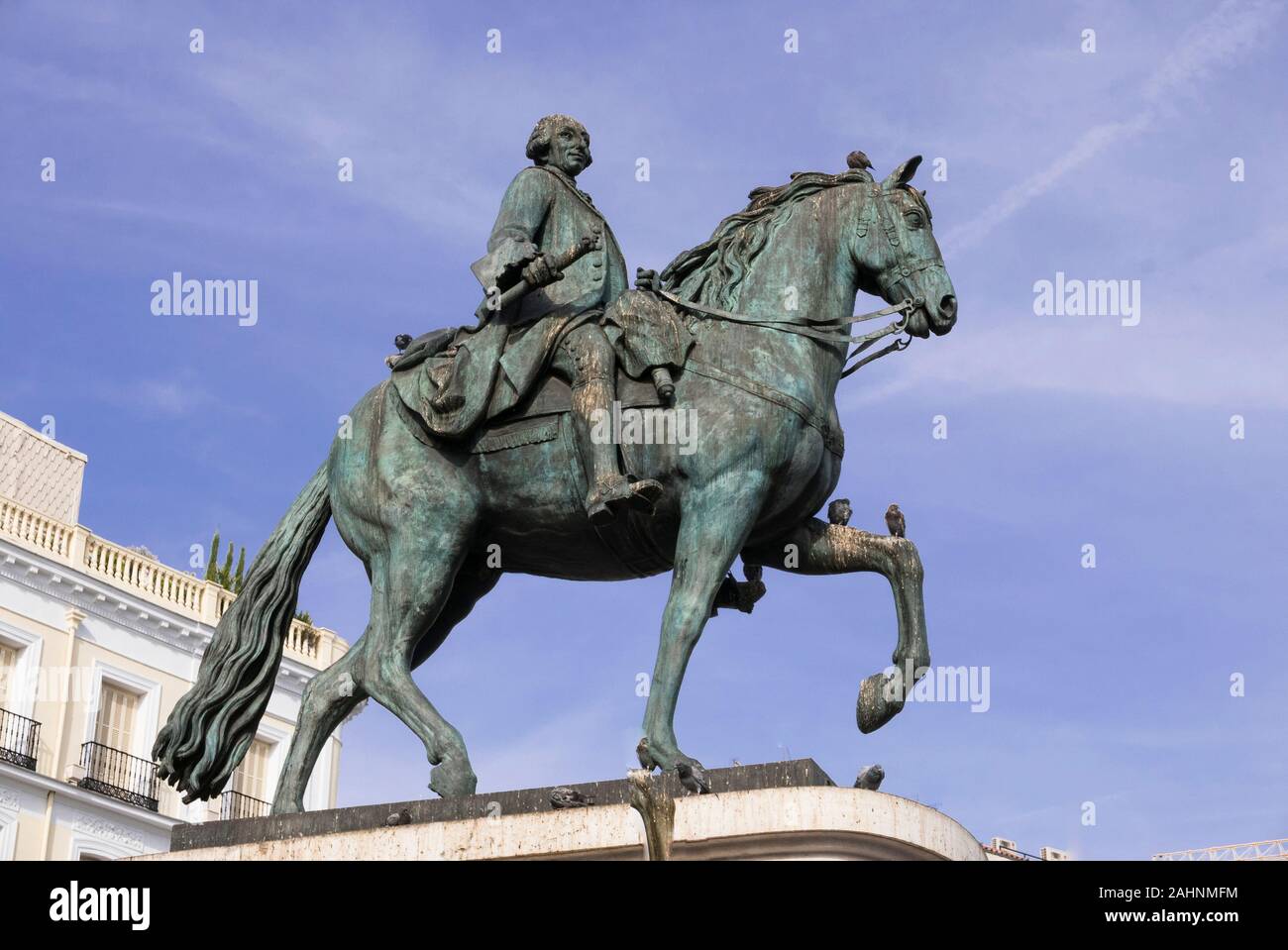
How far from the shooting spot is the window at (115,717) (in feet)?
136

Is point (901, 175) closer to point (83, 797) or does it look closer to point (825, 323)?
point (825, 323)

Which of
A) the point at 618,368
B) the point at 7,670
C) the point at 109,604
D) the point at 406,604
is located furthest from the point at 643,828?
the point at 109,604

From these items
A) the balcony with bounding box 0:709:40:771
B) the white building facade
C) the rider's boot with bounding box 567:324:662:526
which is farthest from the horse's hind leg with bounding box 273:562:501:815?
the balcony with bounding box 0:709:40:771

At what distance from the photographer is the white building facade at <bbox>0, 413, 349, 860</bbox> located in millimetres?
39281

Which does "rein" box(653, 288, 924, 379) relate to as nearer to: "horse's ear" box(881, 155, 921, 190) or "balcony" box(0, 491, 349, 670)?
"horse's ear" box(881, 155, 921, 190)

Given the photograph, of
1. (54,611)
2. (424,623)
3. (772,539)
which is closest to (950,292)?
(772,539)

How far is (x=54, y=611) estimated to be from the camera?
41156 mm

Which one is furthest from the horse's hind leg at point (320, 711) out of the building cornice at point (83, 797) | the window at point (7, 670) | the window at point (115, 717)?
the window at point (115, 717)

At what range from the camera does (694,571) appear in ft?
37.1

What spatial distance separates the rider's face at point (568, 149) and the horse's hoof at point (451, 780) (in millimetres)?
3778

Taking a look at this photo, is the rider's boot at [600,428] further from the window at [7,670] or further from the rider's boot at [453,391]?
the window at [7,670]

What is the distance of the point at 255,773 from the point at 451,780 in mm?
32000

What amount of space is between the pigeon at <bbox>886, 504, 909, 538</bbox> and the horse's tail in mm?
3370
